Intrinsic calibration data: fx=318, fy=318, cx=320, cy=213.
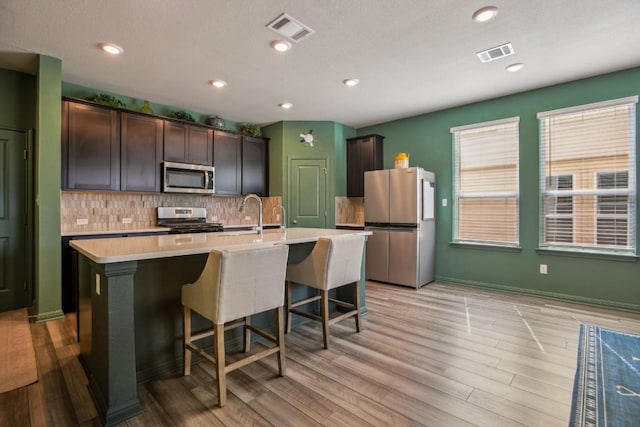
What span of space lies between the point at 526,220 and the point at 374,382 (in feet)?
10.8

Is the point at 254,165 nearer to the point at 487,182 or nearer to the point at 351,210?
the point at 351,210

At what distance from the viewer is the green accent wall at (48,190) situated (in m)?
3.12

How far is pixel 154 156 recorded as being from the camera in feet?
14.3

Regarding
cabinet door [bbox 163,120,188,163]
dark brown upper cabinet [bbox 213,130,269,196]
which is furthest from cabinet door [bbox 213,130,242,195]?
cabinet door [bbox 163,120,188,163]

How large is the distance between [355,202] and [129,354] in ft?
15.3

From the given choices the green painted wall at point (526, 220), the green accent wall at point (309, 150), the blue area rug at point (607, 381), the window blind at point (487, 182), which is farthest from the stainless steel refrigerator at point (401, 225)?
the blue area rug at point (607, 381)

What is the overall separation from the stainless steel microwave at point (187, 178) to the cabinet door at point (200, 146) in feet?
0.32

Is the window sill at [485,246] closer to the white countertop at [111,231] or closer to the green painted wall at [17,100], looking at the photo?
the white countertop at [111,231]

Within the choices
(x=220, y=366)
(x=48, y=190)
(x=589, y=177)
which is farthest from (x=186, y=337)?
(x=589, y=177)

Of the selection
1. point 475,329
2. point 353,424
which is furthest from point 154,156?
point 475,329

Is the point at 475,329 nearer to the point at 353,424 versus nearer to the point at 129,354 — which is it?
the point at 353,424

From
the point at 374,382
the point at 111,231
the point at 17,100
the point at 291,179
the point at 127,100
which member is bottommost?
the point at 374,382

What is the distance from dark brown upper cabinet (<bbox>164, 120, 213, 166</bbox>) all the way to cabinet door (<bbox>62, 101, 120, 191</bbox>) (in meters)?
0.64

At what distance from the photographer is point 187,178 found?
15.3ft
